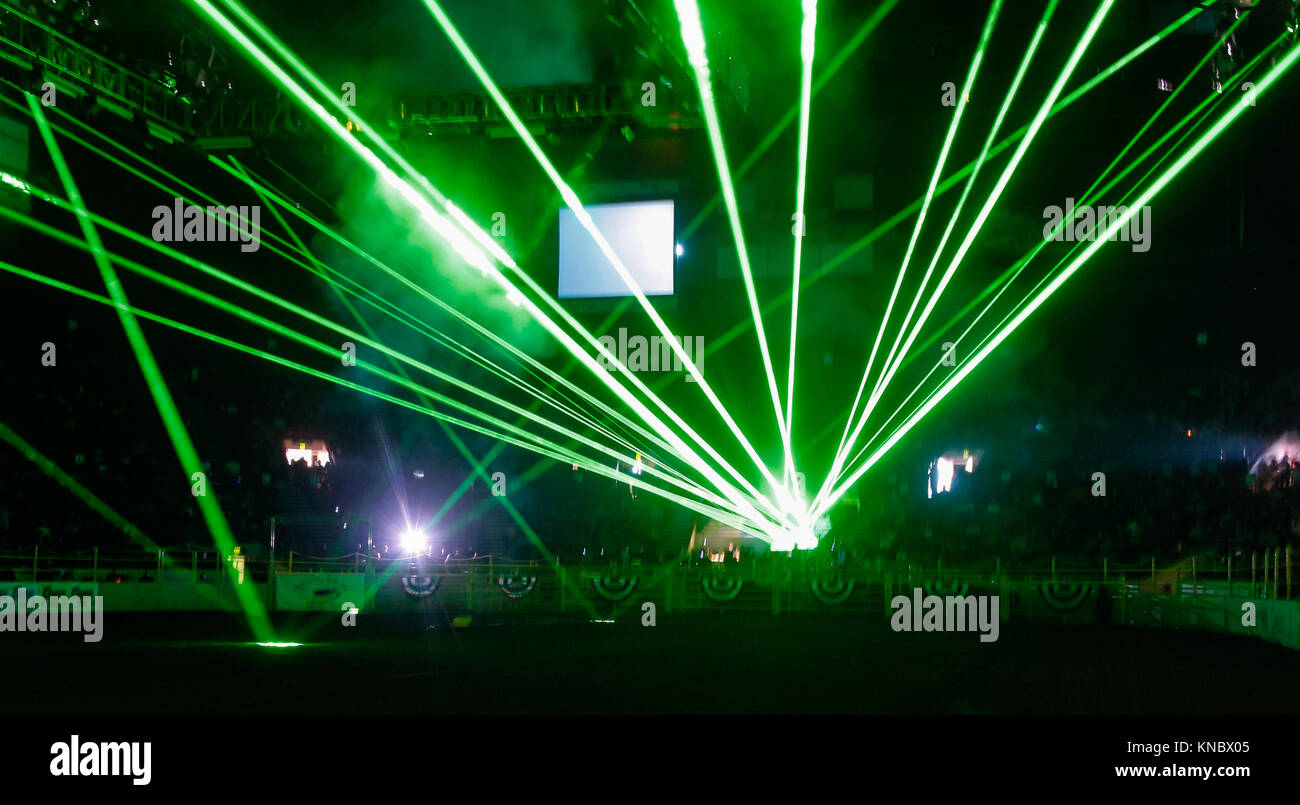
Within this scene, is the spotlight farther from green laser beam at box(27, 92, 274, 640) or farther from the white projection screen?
the white projection screen

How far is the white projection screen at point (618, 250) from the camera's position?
24.6m

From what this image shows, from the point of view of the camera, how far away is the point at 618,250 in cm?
2500

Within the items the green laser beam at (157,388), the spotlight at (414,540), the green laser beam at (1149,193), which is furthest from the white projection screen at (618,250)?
the spotlight at (414,540)

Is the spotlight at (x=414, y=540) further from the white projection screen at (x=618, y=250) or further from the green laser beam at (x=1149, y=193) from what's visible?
the green laser beam at (x=1149, y=193)

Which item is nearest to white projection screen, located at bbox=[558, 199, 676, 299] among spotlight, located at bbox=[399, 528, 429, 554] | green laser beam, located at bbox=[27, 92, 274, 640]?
green laser beam, located at bbox=[27, 92, 274, 640]

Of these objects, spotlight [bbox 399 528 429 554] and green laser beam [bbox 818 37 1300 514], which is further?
spotlight [bbox 399 528 429 554]

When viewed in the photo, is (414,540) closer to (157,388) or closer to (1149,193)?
(157,388)

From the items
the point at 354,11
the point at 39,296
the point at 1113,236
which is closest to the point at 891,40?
the point at 1113,236

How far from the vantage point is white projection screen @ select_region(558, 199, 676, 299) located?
2464 centimetres

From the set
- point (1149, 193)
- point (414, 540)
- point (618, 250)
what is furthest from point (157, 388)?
point (1149, 193)

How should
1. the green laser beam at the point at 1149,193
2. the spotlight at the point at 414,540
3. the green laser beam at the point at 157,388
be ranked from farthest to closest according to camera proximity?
the spotlight at the point at 414,540
the green laser beam at the point at 157,388
the green laser beam at the point at 1149,193
